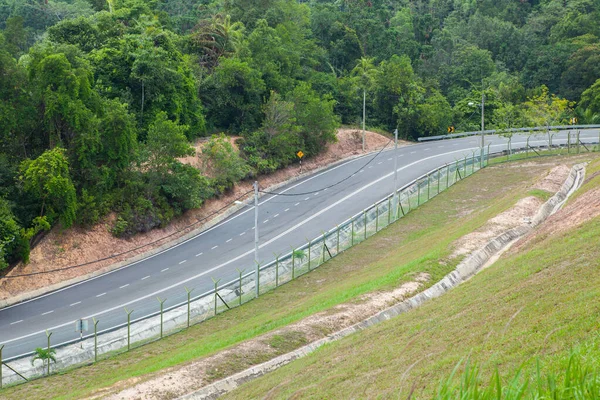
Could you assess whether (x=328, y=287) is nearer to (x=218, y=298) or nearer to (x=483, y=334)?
(x=218, y=298)

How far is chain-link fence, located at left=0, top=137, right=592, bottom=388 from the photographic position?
31344 millimetres

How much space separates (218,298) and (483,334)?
22363 millimetres

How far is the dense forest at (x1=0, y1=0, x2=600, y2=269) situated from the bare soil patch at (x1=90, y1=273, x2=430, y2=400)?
840 inches

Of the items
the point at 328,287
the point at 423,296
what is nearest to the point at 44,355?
Answer: the point at 328,287

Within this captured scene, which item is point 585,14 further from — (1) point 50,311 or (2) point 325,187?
(1) point 50,311

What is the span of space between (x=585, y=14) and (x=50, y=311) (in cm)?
→ 8835

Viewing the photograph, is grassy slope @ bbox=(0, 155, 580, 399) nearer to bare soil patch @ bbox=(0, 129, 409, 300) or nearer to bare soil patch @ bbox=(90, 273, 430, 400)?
bare soil patch @ bbox=(90, 273, 430, 400)

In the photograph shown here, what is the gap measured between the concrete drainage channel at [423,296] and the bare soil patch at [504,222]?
0.36m

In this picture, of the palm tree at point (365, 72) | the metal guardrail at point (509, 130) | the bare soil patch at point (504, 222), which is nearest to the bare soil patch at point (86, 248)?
the bare soil patch at point (504, 222)

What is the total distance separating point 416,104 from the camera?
281 feet

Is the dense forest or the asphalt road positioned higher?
the dense forest

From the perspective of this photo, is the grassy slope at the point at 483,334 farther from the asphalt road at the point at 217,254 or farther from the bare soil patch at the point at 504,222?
the asphalt road at the point at 217,254

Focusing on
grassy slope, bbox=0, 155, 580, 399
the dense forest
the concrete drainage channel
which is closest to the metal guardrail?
the dense forest

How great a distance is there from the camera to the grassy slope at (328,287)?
29469 mm
